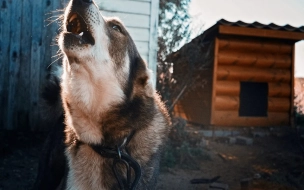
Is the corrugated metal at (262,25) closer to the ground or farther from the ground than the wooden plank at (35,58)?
farther from the ground

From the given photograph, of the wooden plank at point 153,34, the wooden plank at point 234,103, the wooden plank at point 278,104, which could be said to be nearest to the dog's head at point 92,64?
the wooden plank at point 153,34

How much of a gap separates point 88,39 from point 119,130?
0.66 meters

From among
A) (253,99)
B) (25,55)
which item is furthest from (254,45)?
(25,55)

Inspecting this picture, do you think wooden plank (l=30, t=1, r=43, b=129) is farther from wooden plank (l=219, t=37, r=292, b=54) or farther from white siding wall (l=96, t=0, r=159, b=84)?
wooden plank (l=219, t=37, r=292, b=54)

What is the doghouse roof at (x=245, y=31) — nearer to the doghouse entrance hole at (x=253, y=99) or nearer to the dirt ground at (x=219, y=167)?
the doghouse entrance hole at (x=253, y=99)

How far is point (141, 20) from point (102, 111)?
3499 mm

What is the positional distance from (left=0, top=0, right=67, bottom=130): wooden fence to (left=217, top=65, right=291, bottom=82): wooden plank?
4445 millimetres

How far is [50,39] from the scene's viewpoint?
5305 mm

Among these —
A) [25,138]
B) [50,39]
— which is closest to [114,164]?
[25,138]

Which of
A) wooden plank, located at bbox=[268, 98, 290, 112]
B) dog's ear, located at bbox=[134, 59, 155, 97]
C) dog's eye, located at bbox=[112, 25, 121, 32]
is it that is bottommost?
wooden plank, located at bbox=[268, 98, 290, 112]

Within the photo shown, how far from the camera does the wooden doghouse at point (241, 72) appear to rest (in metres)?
7.90

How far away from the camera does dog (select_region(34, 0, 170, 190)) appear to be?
2207 mm

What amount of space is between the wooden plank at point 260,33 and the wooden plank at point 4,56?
4.54 metres

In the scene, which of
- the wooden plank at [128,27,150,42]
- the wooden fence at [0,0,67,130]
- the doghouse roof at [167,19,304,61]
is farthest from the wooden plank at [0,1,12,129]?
the doghouse roof at [167,19,304,61]
